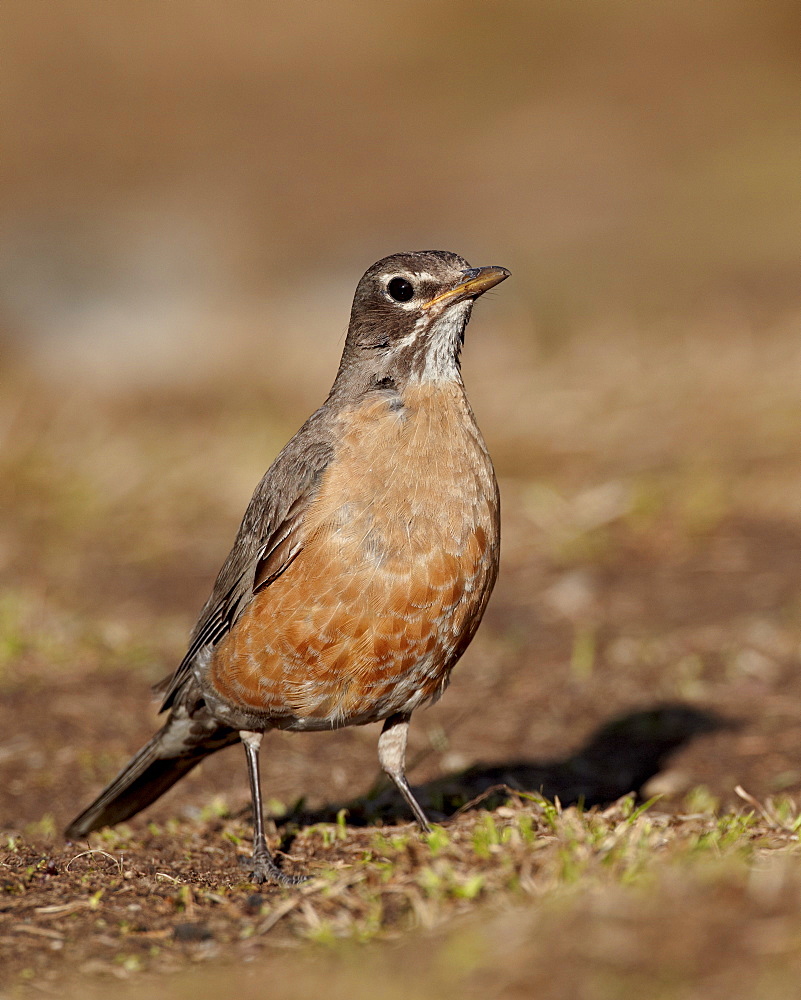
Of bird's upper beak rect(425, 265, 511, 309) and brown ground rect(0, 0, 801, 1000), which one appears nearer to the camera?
brown ground rect(0, 0, 801, 1000)

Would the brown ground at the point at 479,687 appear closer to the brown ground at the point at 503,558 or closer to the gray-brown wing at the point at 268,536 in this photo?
the brown ground at the point at 503,558

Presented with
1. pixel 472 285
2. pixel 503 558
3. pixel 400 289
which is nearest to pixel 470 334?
pixel 503 558

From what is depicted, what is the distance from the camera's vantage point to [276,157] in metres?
31.0

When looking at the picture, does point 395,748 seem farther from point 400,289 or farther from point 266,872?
point 400,289

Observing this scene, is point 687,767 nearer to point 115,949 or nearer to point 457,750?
point 457,750

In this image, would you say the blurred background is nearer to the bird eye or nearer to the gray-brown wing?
the gray-brown wing

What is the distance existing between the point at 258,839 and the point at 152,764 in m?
0.97

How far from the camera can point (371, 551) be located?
5172 mm

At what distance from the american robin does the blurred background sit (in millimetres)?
1597

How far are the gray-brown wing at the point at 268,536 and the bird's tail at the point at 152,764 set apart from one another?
0.18 m

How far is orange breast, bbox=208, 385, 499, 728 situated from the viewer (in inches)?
204

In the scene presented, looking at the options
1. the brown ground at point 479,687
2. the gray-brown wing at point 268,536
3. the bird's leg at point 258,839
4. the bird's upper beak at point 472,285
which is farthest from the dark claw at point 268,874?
the bird's upper beak at point 472,285

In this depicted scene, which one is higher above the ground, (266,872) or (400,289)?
(400,289)

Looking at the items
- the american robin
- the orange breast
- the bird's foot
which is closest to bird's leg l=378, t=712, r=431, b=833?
the american robin
